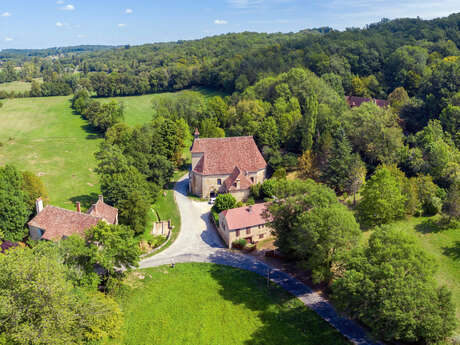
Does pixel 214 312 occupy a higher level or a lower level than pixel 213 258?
lower

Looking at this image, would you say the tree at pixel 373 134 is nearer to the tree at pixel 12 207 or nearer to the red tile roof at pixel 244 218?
the red tile roof at pixel 244 218

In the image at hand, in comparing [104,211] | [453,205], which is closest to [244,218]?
[104,211]

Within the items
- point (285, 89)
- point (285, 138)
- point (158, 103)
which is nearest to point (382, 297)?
point (285, 138)

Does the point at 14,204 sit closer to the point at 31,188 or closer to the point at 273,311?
the point at 31,188

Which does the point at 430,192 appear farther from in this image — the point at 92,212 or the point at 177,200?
the point at 92,212

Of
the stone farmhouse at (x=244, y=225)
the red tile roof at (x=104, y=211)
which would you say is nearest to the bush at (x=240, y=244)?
the stone farmhouse at (x=244, y=225)

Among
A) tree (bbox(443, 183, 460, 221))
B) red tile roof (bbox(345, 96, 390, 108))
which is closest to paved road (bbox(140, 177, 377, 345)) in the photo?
tree (bbox(443, 183, 460, 221))
